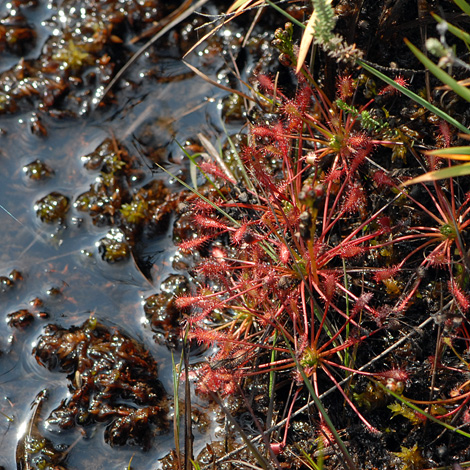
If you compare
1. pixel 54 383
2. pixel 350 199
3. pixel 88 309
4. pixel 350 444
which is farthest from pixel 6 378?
pixel 350 199

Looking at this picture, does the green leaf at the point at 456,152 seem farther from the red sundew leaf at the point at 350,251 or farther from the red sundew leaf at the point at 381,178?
the red sundew leaf at the point at 350,251

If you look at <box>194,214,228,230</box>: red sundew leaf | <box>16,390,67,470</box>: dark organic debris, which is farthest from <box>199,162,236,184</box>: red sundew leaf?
<box>16,390,67,470</box>: dark organic debris

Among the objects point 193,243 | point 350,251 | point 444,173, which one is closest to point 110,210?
point 193,243

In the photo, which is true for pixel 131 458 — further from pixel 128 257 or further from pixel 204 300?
pixel 128 257

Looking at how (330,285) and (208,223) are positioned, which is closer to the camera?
(330,285)

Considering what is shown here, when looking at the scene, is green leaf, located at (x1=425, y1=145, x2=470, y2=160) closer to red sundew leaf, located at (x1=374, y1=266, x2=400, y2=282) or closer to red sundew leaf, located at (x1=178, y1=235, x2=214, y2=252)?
red sundew leaf, located at (x1=374, y1=266, x2=400, y2=282)

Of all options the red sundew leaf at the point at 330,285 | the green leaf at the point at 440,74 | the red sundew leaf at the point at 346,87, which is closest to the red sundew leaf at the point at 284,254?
the red sundew leaf at the point at 330,285

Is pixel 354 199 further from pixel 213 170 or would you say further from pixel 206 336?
pixel 206 336
